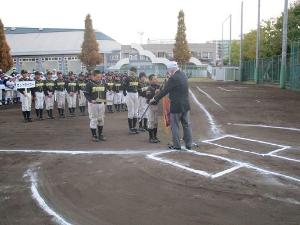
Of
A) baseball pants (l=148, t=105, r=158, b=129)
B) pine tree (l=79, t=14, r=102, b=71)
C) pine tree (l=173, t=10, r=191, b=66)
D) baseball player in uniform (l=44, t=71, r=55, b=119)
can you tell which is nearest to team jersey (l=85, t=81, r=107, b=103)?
baseball pants (l=148, t=105, r=158, b=129)

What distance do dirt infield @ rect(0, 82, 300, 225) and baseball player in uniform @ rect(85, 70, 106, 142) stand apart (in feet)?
1.37

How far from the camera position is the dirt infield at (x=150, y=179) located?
595 centimetres

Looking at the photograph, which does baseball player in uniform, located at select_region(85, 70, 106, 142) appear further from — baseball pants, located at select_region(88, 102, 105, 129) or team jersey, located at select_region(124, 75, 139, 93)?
team jersey, located at select_region(124, 75, 139, 93)

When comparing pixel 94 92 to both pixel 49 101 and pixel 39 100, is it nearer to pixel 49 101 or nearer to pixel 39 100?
pixel 39 100

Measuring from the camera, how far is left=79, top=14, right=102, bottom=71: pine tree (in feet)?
190

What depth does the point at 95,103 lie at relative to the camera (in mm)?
11852

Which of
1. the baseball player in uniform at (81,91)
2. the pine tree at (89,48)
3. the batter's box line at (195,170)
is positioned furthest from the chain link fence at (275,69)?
the batter's box line at (195,170)

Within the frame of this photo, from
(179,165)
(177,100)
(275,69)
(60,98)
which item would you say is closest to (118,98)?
(60,98)

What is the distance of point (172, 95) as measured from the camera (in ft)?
33.5

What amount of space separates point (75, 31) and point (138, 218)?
70973mm

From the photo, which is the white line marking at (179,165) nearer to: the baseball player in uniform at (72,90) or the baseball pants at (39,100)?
the baseball pants at (39,100)

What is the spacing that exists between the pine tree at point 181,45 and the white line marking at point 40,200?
76.5 m

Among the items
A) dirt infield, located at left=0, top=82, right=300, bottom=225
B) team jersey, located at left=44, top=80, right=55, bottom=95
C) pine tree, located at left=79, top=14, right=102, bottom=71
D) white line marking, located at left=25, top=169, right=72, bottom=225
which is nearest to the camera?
white line marking, located at left=25, top=169, right=72, bottom=225

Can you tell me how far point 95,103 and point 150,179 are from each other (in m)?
4.70
